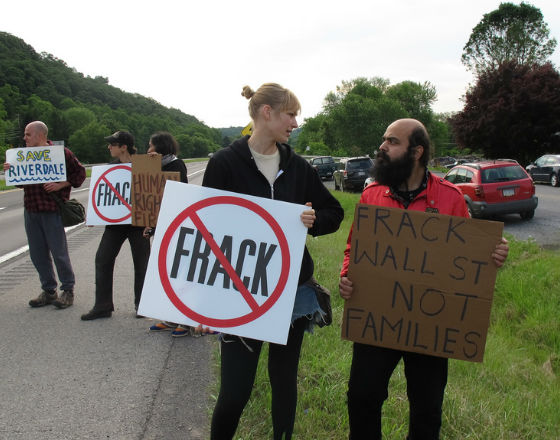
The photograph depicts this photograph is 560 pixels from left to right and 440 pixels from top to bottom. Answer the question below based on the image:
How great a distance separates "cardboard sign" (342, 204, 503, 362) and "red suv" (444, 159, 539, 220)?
10.7m

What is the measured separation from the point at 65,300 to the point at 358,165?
19624mm

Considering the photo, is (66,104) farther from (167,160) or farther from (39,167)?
(167,160)

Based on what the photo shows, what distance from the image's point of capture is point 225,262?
2176 millimetres

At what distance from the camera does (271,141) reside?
7.65 ft

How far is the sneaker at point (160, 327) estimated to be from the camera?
4.65 metres

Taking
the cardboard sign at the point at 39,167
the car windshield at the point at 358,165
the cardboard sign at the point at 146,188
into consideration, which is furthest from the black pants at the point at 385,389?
the car windshield at the point at 358,165

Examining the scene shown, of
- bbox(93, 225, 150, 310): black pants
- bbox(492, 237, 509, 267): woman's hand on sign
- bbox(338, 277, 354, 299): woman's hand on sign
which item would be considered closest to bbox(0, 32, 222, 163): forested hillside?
bbox(93, 225, 150, 310): black pants

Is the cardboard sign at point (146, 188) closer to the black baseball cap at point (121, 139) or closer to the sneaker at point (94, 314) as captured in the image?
the black baseball cap at point (121, 139)

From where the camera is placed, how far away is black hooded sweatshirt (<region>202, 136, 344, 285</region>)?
228cm

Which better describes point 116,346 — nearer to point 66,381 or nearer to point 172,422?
point 66,381

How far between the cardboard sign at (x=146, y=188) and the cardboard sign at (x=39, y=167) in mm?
1286

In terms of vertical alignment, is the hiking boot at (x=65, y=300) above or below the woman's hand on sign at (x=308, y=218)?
below

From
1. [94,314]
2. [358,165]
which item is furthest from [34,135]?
[358,165]

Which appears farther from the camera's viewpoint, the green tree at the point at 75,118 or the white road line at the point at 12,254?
the green tree at the point at 75,118
